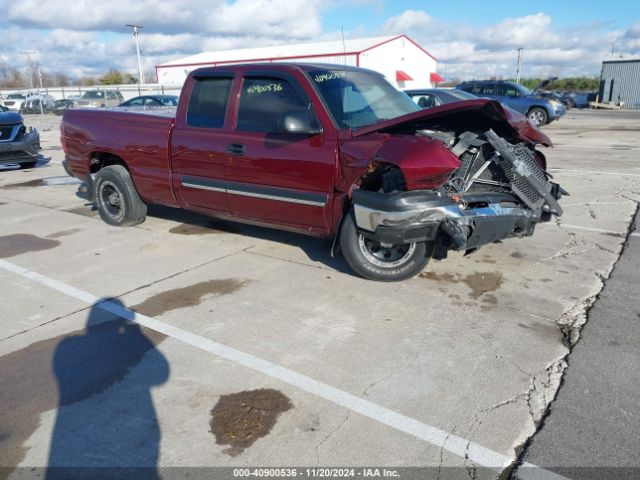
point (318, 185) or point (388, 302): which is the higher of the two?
point (318, 185)

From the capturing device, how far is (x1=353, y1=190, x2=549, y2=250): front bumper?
13.4 feet

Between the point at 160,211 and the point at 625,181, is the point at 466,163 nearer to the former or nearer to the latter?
the point at 160,211

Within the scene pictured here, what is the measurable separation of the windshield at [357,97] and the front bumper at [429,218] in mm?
893

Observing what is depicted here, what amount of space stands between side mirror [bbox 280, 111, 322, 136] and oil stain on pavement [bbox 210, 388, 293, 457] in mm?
2283

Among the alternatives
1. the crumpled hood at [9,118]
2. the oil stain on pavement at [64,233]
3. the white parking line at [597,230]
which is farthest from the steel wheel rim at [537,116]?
the oil stain on pavement at [64,233]

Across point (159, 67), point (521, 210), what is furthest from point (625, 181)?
point (159, 67)

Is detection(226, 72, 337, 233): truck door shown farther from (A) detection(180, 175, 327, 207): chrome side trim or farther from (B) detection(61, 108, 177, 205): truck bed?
(B) detection(61, 108, 177, 205): truck bed

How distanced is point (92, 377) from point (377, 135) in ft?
9.50

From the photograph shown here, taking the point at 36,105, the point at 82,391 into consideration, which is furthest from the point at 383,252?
the point at 36,105

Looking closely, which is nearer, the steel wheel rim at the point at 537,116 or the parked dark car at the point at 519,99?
the parked dark car at the point at 519,99

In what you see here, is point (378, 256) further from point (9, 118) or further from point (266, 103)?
point (9, 118)

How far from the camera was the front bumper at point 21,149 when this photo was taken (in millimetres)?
11102

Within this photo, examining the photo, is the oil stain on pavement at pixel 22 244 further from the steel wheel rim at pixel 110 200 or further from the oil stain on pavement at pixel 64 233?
the steel wheel rim at pixel 110 200

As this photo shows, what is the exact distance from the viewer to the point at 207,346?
143 inches
